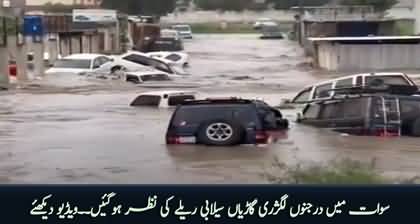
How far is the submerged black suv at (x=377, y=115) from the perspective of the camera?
848 inches

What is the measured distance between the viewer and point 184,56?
58.8 meters

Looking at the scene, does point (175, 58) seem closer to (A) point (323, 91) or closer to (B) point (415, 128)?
(A) point (323, 91)

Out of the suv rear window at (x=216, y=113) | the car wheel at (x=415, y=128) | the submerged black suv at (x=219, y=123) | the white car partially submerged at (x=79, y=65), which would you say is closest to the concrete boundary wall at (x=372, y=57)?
the white car partially submerged at (x=79, y=65)

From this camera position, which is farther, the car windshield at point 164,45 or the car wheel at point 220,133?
the car windshield at point 164,45

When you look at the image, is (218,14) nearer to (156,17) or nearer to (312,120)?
(156,17)

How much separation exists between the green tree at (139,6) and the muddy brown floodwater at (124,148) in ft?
266

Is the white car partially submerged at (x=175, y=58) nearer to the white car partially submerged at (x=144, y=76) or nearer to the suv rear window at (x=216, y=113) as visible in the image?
the white car partially submerged at (x=144, y=76)

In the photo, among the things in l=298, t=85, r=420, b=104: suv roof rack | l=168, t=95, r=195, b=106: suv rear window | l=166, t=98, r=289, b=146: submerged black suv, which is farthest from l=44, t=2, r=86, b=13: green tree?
l=166, t=98, r=289, b=146: submerged black suv

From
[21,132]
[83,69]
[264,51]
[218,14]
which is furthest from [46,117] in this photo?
[218,14]

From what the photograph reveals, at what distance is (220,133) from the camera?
788 inches

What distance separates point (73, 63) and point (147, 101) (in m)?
16.3
